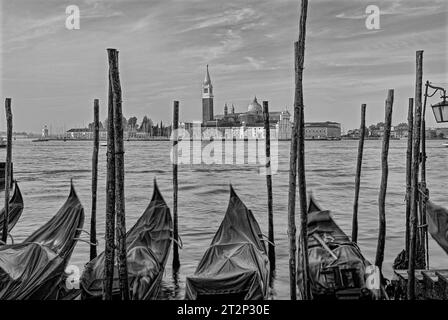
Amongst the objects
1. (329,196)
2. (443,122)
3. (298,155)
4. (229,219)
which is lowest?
(329,196)

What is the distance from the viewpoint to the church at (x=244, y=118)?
3533 inches

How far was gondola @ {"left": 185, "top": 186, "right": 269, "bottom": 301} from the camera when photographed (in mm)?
3896

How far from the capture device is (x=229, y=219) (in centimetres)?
558

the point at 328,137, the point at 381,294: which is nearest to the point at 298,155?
the point at 381,294

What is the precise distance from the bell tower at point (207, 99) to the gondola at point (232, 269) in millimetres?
92422

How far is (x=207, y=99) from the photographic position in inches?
3969

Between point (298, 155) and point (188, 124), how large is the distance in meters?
88.2

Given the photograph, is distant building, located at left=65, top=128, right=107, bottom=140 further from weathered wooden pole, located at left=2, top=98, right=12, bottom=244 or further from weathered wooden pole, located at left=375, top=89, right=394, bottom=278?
weathered wooden pole, located at left=375, top=89, right=394, bottom=278

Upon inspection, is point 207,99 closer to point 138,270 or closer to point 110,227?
point 138,270

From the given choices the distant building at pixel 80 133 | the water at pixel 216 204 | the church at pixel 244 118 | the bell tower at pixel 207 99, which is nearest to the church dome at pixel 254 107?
the church at pixel 244 118

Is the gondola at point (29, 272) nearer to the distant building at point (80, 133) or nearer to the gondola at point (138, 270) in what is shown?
the gondola at point (138, 270)

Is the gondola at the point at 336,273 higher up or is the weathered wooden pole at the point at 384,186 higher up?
the weathered wooden pole at the point at 384,186

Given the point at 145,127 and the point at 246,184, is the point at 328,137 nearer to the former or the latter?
the point at 145,127

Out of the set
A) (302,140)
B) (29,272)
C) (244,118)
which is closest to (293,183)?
(302,140)
